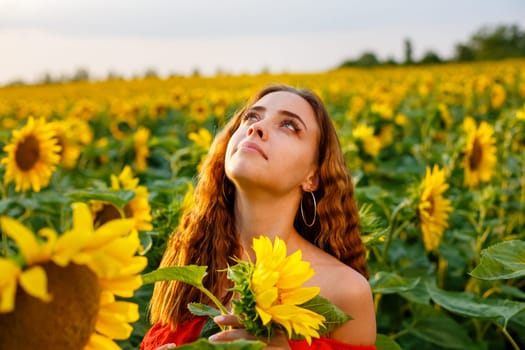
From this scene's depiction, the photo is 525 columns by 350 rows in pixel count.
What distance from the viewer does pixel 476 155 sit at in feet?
11.1

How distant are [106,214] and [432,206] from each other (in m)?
1.08

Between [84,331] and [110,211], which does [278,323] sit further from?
[110,211]

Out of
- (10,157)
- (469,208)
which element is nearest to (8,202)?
(10,157)

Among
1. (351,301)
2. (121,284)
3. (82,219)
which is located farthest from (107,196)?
(82,219)

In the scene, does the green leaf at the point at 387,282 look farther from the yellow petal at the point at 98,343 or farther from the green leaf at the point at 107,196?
the yellow petal at the point at 98,343

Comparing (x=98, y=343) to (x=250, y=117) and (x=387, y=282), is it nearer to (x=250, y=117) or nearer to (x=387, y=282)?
(x=250, y=117)

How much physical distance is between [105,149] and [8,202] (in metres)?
2.01

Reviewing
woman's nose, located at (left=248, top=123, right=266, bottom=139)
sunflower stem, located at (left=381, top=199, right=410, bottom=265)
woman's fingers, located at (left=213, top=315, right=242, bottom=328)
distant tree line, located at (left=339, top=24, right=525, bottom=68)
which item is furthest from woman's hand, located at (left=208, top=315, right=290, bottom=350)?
distant tree line, located at (left=339, top=24, right=525, bottom=68)

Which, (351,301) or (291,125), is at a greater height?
(291,125)

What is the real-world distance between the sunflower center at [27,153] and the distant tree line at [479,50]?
2262cm

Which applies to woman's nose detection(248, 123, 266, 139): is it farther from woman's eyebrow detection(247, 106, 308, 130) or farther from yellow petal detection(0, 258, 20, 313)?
yellow petal detection(0, 258, 20, 313)

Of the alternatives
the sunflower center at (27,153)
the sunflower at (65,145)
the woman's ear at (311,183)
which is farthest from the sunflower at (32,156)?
the woman's ear at (311,183)

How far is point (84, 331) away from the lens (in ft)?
3.31

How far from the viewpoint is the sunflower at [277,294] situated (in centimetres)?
124
